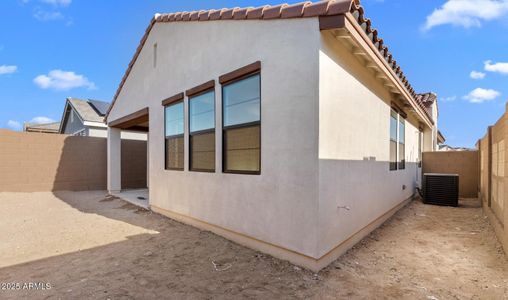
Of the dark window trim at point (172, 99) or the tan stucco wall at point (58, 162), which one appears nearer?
the dark window trim at point (172, 99)

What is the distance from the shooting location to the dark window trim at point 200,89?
5009 millimetres

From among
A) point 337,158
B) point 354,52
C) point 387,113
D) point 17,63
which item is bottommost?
point 337,158

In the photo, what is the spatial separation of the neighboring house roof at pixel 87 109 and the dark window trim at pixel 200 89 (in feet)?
37.4

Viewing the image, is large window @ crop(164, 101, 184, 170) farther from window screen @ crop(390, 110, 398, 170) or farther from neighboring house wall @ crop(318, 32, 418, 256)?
window screen @ crop(390, 110, 398, 170)

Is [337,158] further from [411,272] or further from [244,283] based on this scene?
[244,283]

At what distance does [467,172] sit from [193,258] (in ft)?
37.0

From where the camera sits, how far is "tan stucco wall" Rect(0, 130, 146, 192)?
989 centimetres

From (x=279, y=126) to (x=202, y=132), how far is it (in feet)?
7.50

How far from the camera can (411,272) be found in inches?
136

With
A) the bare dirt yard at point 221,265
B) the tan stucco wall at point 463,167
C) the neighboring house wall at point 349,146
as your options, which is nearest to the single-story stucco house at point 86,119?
the bare dirt yard at point 221,265

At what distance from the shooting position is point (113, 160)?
10.4 metres

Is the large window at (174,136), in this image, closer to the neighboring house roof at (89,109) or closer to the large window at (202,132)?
the large window at (202,132)

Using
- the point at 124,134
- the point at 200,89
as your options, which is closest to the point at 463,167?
the point at 200,89

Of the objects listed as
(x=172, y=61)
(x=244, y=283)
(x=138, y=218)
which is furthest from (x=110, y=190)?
(x=244, y=283)
